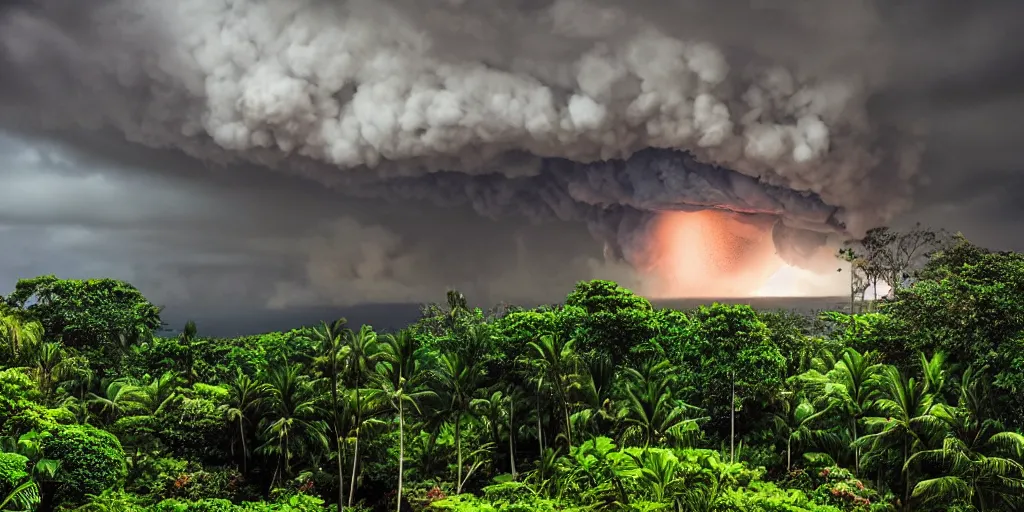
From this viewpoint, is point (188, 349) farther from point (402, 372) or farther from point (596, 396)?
point (596, 396)

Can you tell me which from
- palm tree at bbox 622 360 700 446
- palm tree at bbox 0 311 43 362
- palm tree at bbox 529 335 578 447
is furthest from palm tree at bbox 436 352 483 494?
palm tree at bbox 0 311 43 362

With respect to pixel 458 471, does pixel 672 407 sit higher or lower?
higher

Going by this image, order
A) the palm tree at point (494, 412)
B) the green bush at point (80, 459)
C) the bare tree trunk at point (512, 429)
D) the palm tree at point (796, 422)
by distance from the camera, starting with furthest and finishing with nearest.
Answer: the bare tree trunk at point (512, 429) < the palm tree at point (494, 412) < the palm tree at point (796, 422) < the green bush at point (80, 459)

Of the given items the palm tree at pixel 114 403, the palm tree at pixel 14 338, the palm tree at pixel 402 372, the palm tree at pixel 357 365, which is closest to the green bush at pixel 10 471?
the palm tree at pixel 357 365

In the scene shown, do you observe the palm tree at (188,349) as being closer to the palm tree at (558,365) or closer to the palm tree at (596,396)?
the palm tree at (558,365)

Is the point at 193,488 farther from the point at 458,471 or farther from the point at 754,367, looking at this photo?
the point at 754,367

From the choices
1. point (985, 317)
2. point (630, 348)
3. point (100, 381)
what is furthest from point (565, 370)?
point (100, 381)
